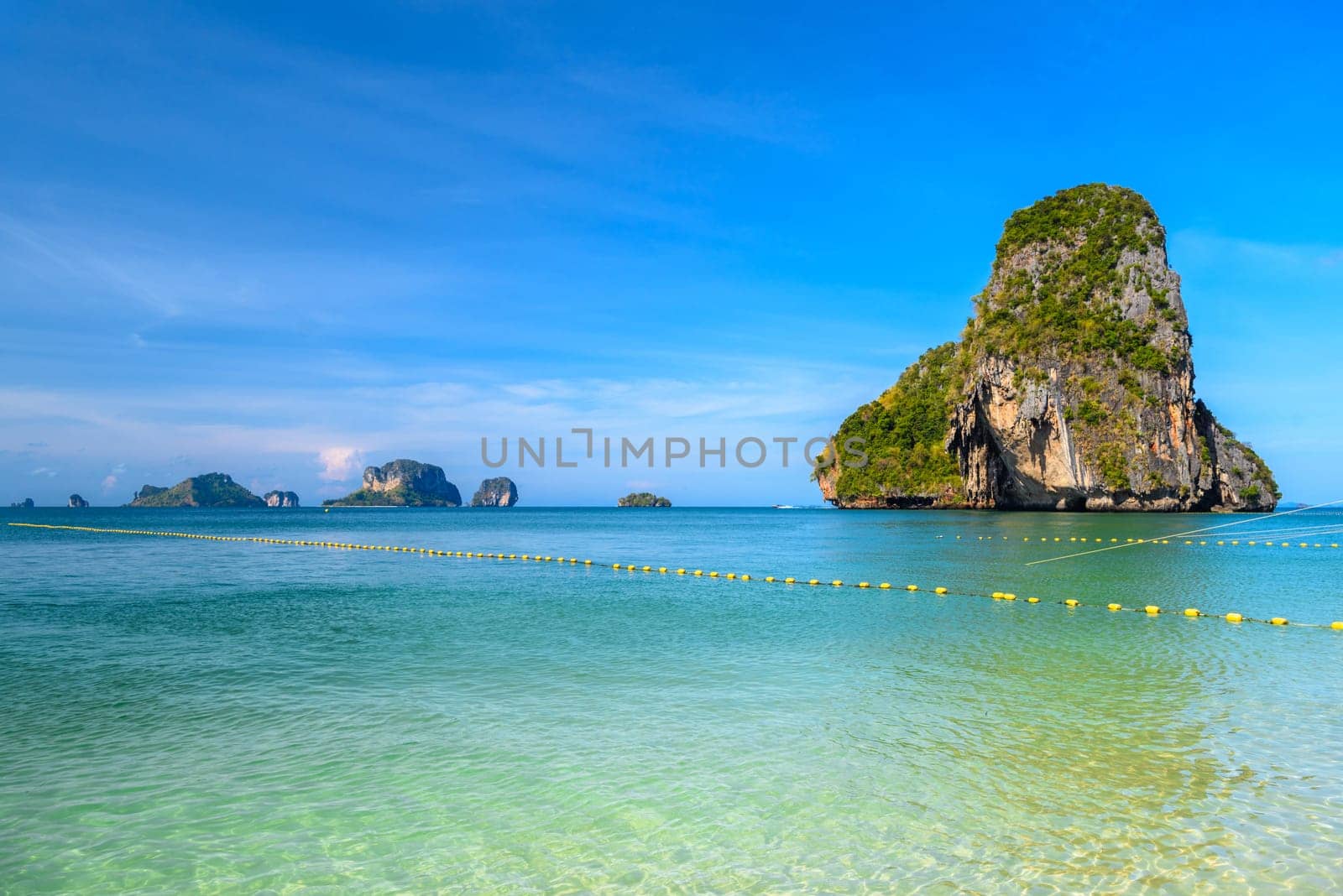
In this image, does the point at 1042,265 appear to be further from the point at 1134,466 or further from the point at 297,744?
the point at 297,744

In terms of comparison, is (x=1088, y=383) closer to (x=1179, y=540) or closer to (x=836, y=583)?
(x=1179, y=540)

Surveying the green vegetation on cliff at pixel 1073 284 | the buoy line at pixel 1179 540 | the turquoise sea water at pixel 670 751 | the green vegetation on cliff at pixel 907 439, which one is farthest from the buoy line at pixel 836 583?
the green vegetation on cliff at pixel 907 439

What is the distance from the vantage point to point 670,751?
25.3 ft

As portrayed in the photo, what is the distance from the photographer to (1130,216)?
292ft

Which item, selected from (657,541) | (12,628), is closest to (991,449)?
(657,541)

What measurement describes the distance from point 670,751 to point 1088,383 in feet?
284

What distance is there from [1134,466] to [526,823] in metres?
87.4

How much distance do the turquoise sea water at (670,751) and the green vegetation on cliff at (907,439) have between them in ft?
339

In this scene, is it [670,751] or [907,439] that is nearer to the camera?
[670,751]

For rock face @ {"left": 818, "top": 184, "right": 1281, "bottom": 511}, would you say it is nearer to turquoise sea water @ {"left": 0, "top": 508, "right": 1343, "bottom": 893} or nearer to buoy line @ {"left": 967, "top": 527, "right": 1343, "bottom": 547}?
buoy line @ {"left": 967, "top": 527, "right": 1343, "bottom": 547}

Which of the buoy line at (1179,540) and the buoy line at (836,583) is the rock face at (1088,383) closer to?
the buoy line at (1179,540)

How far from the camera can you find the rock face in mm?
80750

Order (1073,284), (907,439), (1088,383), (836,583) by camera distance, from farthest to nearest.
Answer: (907,439) < (1073,284) < (1088,383) < (836,583)

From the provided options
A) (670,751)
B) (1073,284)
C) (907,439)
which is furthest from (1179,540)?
(907,439)
